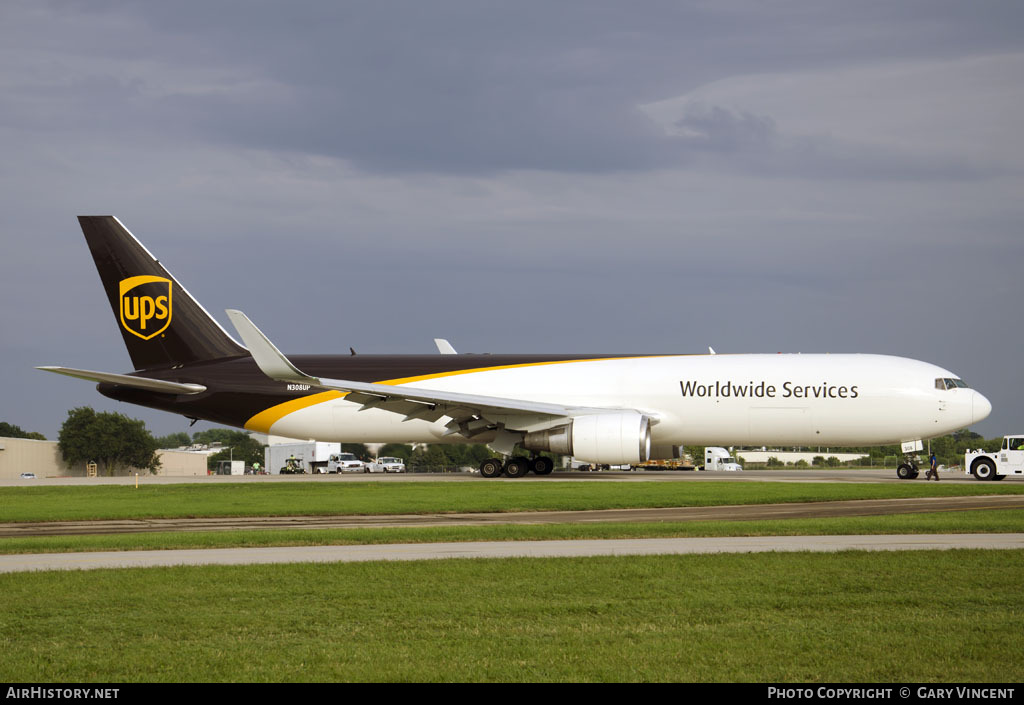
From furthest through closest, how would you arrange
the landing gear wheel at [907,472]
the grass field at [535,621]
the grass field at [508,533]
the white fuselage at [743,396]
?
the landing gear wheel at [907,472], the white fuselage at [743,396], the grass field at [508,533], the grass field at [535,621]

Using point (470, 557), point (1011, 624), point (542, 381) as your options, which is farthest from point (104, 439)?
point (1011, 624)

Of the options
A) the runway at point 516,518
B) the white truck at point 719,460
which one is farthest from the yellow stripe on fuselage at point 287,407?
the white truck at point 719,460

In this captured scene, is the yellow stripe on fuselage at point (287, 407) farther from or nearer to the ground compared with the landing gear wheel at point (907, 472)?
farther from the ground

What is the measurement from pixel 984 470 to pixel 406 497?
2098 centimetres

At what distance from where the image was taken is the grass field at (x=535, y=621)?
8.18m

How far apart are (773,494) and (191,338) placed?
23.1 meters

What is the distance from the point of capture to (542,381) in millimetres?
39031

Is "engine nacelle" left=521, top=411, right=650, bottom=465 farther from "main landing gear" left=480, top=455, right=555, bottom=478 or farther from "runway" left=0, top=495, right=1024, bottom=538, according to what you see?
"runway" left=0, top=495, right=1024, bottom=538

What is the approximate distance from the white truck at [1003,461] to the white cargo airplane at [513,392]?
215 centimetres

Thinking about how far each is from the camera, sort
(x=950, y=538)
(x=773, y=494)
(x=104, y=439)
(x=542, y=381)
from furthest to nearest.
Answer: (x=104, y=439), (x=542, y=381), (x=773, y=494), (x=950, y=538)

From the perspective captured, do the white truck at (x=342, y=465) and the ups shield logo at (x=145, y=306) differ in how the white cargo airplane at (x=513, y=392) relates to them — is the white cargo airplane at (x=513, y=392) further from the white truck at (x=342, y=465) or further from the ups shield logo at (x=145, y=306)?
the white truck at (x=342, y=465)

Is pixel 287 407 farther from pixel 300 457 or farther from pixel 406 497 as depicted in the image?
pixel 300 457

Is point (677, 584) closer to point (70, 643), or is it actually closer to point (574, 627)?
point (574, 627)

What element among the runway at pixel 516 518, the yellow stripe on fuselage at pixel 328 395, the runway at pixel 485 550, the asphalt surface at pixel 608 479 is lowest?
the runway at pixel 485 550
